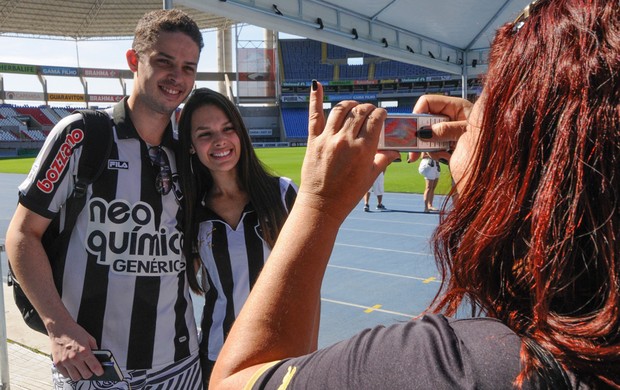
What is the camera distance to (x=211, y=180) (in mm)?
2170

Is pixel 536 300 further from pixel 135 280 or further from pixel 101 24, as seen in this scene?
pixel 101 24

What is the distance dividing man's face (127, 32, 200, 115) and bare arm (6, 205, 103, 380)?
1.96 ft

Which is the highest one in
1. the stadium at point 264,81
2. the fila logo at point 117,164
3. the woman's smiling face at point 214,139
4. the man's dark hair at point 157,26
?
the stadium at point 264,81

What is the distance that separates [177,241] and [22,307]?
582mm

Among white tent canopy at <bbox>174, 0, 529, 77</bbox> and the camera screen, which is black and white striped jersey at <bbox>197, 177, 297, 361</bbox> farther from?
white tent canopy at <bbox>174, 0, 529, 77</bbox>

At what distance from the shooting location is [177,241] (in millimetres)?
1877

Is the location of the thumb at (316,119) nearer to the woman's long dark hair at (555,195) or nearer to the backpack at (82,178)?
the woman's long dark hair at (555,195)

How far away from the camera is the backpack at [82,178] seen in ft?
5.61

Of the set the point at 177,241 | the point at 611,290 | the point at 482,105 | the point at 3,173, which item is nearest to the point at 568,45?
the point at 482,105

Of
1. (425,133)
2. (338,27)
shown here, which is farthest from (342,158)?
(338,27)

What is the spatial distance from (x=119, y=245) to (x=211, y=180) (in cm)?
54

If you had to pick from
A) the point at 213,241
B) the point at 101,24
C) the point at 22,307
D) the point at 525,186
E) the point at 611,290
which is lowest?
the point at 22,307

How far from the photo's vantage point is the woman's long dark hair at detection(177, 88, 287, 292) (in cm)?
193

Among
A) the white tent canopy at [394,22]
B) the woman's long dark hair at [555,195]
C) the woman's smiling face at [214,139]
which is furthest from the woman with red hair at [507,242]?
the white tent canopy at [394,22]
